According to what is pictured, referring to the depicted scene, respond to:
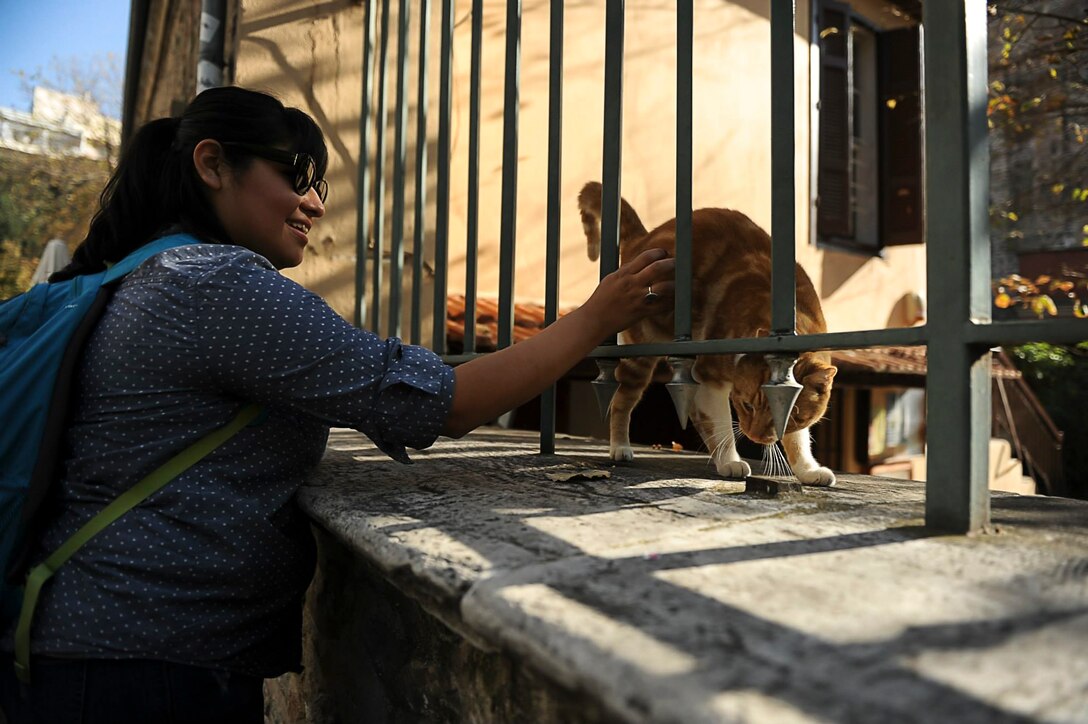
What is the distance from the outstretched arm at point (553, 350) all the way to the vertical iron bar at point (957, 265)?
56 centimetres

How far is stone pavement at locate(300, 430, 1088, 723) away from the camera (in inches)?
21.3

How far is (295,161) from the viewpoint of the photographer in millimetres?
1497

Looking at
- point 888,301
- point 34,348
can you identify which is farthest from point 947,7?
point 888,301

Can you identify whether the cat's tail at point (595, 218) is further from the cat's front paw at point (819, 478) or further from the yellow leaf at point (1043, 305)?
the yellow leaf at point (1043, 305)

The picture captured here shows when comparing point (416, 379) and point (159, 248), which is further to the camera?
point (159, 248)

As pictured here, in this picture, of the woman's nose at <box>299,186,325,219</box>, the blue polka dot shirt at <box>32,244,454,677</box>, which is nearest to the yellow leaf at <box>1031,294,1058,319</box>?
the woman's nose at <box>299,186,325,219</box>

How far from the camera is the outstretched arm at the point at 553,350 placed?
1.27 meters

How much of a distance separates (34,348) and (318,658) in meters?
0.93

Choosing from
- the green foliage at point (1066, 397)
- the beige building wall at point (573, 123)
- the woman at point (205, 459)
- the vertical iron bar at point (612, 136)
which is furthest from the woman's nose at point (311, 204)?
the green foliage at point (1066, 397)

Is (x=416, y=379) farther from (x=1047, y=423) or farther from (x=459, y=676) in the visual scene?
(x=1047, y=423)

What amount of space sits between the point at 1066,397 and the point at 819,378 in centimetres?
1244

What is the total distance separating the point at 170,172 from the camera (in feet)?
4.77

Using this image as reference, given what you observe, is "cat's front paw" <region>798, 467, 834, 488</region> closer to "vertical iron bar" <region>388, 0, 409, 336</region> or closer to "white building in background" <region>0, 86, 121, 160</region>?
"vertical iron bar" <region>388, 0, 409, 336</region>

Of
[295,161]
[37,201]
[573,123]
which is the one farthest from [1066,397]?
[37,201]
